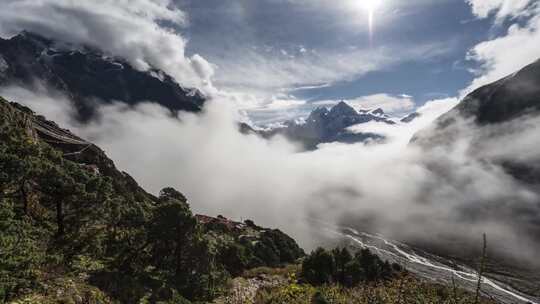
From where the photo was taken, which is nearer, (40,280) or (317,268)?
(40,280)

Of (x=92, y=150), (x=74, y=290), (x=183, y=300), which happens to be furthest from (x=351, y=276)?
(x=92, y=150)

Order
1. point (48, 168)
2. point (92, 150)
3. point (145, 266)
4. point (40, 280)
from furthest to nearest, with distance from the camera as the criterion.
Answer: point (92, 150)
point (145, 266)
point (48, 168)
point (40, 280)

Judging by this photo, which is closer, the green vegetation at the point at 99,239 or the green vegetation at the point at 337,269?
the green vegetation at the point at 99,239

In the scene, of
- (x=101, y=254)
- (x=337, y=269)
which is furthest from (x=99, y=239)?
(x=337, y=269)

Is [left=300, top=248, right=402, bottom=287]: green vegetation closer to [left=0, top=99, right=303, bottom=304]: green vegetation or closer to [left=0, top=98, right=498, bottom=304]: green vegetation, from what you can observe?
[left=0, top=98, right=498, bottom=304]: green vegetation

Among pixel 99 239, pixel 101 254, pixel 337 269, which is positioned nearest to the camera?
pixel 101 254

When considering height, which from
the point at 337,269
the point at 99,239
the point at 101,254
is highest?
the point at 337,269

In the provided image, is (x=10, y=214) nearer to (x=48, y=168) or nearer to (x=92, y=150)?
(x=48, y=168)

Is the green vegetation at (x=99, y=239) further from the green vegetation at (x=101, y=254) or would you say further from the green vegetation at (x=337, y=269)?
the green vegetation at (x=337, y=269)

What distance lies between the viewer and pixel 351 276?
3034 inches

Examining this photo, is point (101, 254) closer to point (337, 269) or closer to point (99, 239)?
point (99, 239)

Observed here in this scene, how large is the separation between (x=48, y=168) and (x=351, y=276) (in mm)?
66030

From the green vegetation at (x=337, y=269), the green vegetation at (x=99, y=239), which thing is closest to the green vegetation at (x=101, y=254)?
the green vegetation at (x=99, y=239)

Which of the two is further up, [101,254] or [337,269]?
[337,269]
